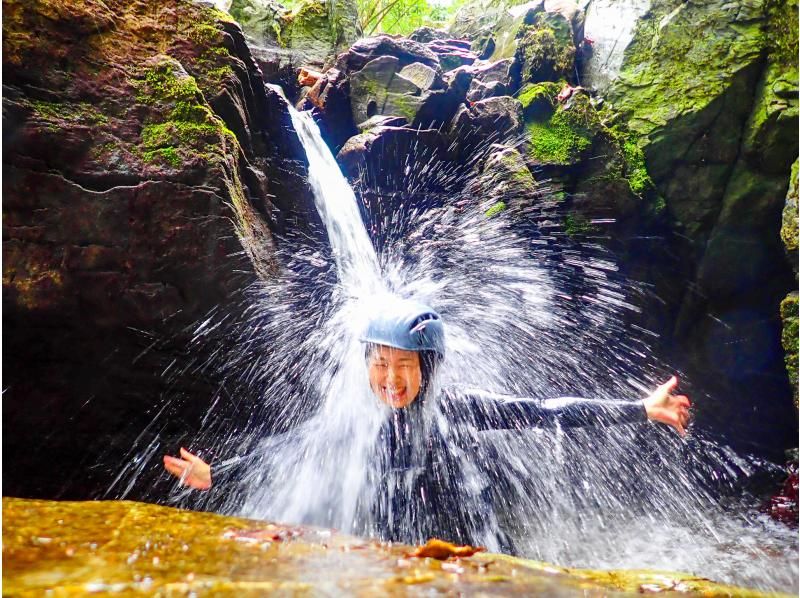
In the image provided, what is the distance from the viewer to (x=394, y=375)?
8.63 feet

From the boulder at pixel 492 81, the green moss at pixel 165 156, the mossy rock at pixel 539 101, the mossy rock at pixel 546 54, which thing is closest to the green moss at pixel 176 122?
the green moss at pixel 165 156

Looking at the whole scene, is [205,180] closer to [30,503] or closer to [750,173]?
[30,503]

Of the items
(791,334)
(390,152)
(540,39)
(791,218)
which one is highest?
(540,39)

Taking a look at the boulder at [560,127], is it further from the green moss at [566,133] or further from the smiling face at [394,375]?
the smiling face at [394,375]

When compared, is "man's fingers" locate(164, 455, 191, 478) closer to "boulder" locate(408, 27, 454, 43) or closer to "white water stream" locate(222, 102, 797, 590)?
"white water stream" locate(222, 102, 797, 590)

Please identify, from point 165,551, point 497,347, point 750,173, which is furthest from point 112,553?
point 750,173

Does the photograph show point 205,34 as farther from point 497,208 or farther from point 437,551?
point 437,551

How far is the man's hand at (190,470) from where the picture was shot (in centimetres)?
243

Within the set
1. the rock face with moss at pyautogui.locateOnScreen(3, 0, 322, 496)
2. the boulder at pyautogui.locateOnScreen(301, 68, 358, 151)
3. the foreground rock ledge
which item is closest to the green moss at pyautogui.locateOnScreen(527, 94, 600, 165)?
the boulder at pyautogui.locateOnScreen(301, 68, 358, 151)

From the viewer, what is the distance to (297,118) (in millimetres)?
7855

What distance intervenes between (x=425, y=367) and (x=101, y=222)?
2.81m

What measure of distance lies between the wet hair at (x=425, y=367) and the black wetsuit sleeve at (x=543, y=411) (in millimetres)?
197

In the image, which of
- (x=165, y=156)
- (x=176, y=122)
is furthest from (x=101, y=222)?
(x=176, y=122)

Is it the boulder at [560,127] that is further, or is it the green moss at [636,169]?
the boulder at [560,127]
